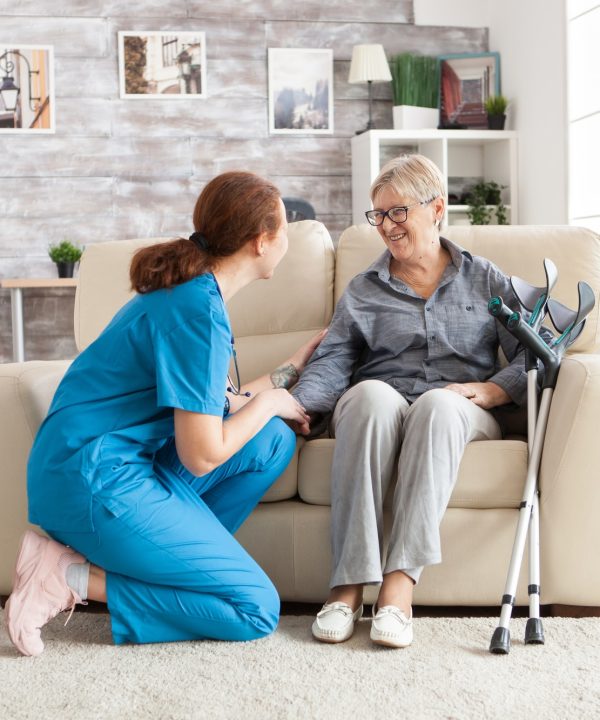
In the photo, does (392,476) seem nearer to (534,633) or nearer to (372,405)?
(372,405)

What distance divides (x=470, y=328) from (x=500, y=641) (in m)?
0.83

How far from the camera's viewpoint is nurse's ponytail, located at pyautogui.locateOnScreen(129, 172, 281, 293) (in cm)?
195

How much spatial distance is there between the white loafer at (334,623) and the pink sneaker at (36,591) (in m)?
0.50

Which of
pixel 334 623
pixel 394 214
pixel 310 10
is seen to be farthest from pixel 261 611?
pixel 310 10

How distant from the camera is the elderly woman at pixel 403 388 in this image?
2.05 meters

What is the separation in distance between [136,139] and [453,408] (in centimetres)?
375

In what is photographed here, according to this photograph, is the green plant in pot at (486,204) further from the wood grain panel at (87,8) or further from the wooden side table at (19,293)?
the wooden side table at (19,293)

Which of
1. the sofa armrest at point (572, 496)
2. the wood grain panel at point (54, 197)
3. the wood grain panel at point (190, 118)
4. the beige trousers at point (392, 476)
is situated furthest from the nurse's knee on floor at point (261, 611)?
the wood grain panel at point (190, 118)

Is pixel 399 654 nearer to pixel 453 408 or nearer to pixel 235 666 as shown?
pixel 235 666

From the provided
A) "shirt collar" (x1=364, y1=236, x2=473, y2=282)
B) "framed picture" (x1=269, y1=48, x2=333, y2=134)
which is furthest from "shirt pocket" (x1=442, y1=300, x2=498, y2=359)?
"framed picture" (x1=269, y1=48, x2=333, y2=134)

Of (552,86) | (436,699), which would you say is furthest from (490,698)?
(552,86)

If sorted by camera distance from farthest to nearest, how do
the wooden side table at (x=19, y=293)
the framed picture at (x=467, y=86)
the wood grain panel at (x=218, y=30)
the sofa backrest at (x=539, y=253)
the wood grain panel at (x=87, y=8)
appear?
the framed picture at (x=467, y=86) → the wood grain panel at (x=218, y=30) → the wood grain panel at (x=87, y=8) → the wooden side table at (x=19, y=293) → the sofa backrest at (x=539, y=253)

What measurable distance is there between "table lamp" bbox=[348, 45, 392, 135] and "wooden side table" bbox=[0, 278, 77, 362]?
1919 mm

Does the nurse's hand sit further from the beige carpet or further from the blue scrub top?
the beige carpet
